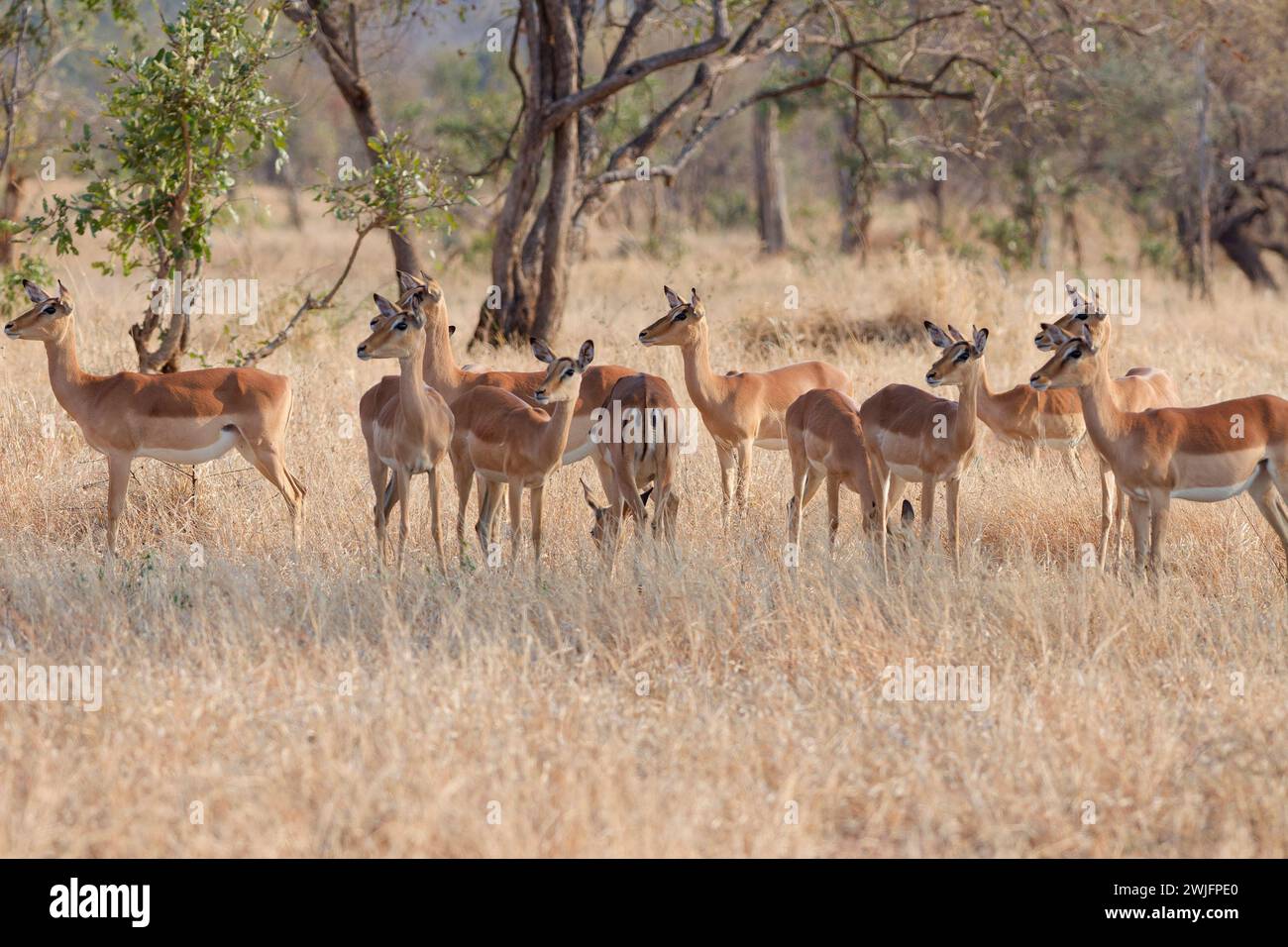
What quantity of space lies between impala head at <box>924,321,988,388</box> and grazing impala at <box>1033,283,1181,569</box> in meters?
0.28

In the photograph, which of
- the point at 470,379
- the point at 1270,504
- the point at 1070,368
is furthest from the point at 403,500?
the point at 1270,504

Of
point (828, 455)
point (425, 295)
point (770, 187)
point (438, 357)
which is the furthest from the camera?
point (770, 187)

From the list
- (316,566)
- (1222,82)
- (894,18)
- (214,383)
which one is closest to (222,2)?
(214,383)

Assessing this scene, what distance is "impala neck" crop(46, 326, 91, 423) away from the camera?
23.1 ft

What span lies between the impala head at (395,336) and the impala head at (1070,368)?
2701 mm

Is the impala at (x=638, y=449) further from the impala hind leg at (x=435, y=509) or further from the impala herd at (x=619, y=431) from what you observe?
the impala hind leg at (x=435, y=509)

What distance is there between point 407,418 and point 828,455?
2042 mm

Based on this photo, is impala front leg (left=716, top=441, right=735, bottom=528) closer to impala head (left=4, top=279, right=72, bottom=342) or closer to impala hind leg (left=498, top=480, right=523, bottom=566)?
impala hind leg (left=498, top=480, right=523, bottom=566)

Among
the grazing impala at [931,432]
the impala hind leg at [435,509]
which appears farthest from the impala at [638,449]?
the grazing impala at [931,432]

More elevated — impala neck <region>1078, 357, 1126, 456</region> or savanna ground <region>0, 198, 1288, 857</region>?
impala neck <region>1078, 357, 1126, 456</region>

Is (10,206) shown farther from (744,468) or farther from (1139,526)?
(1139,526)

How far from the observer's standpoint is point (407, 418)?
21.7ft

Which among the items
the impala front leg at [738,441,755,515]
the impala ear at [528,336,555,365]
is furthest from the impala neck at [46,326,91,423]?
the impala front leg at [738,441,755,515]

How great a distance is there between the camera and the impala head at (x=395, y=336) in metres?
6.44
